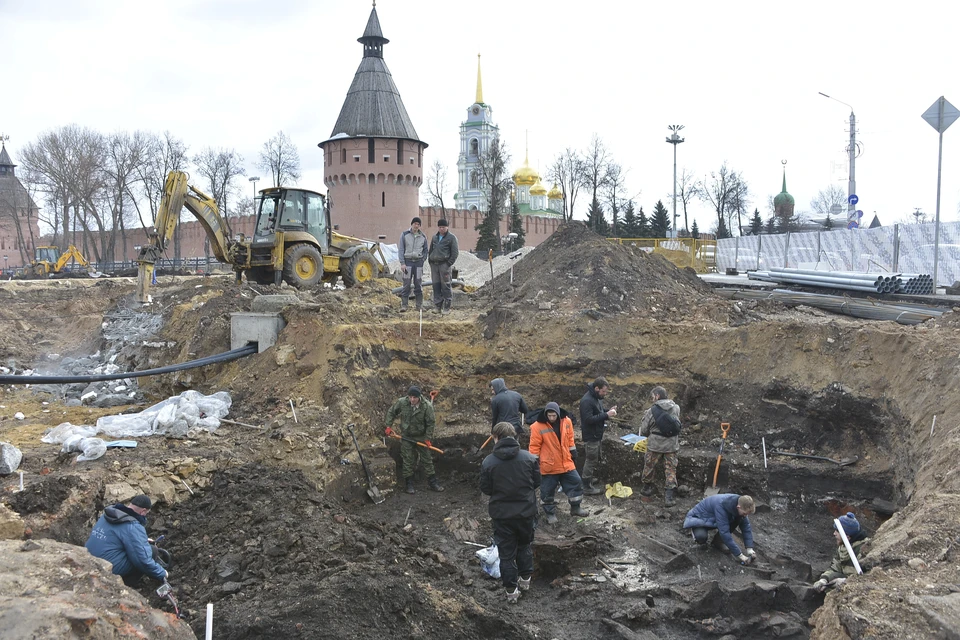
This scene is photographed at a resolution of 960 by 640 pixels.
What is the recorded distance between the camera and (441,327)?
38.7ft

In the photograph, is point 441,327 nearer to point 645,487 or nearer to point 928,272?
point 645,487

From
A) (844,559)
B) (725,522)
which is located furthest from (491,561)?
(844,559)

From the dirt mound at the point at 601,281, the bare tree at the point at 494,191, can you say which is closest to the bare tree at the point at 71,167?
the bare tree at the point at 494,191

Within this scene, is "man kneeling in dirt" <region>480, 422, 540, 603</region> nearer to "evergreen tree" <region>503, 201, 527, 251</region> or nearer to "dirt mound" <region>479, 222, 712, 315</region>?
"dirt mound" <region>479, 222, 712, 315</region>

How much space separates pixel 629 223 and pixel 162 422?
43059mm

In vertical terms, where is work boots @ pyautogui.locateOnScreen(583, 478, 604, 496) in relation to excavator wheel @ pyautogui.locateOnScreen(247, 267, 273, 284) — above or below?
below

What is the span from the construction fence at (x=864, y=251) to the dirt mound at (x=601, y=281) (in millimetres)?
7446

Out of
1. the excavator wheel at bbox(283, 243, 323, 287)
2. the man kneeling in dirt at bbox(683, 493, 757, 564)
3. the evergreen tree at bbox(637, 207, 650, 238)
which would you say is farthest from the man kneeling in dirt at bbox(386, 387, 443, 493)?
the evergreen tree at bbox(637, 207, 650, 238)

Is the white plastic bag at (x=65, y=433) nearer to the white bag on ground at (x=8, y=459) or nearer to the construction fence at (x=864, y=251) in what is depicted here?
the white bag on ground at (x=8, y=459)

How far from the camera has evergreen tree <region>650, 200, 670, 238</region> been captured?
4766 centimetres

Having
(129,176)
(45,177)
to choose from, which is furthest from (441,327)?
(45,177)

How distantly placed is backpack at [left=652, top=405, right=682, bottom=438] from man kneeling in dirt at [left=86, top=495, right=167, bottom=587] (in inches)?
225

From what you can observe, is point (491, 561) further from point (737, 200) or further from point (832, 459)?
point (737, 200)

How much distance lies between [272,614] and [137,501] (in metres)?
1.51
